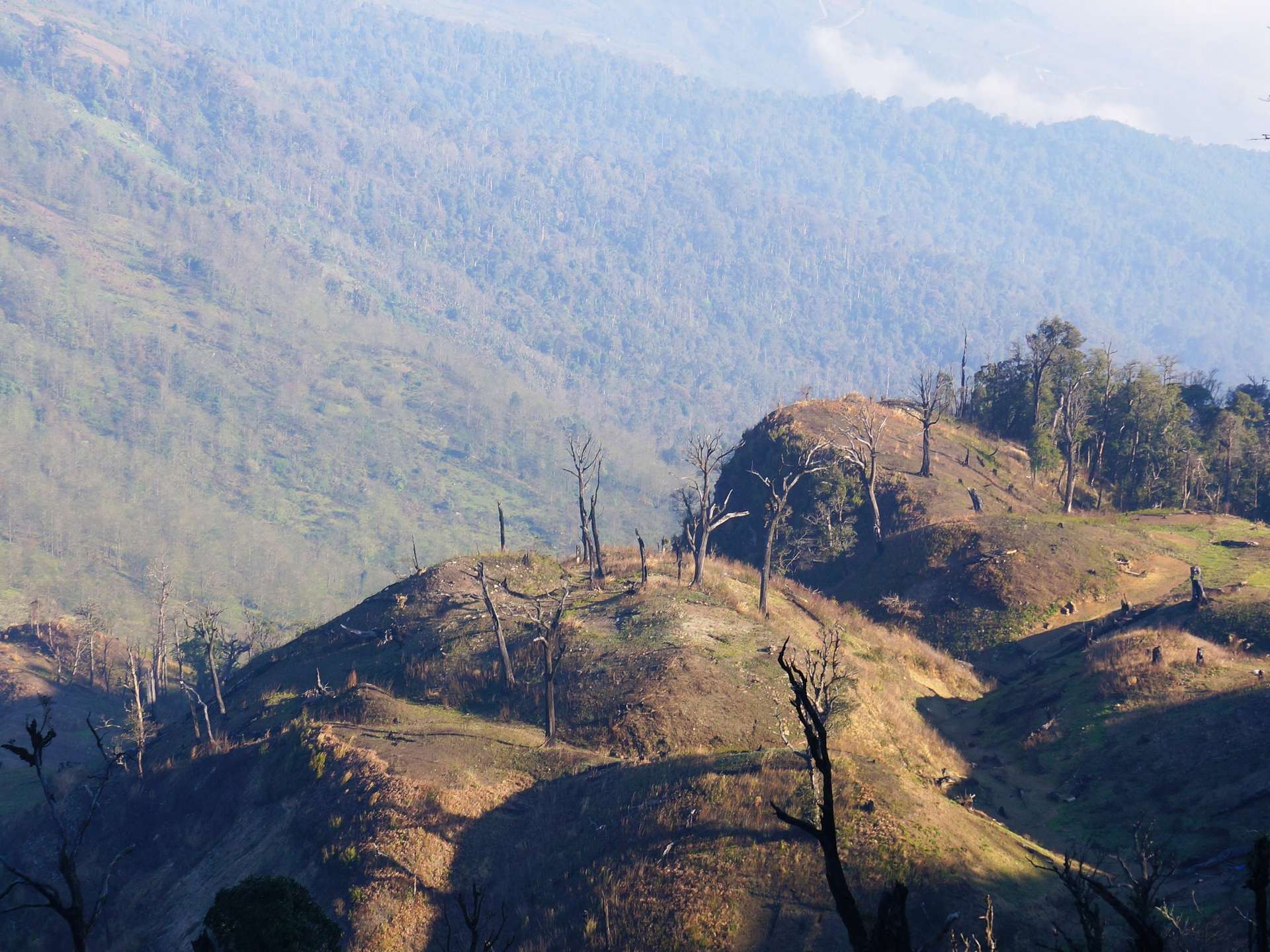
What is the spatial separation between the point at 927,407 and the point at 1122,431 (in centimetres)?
2182

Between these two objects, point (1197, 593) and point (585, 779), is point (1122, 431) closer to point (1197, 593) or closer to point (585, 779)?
point (1197, 593)

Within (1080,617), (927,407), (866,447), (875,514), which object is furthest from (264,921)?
(927,407)

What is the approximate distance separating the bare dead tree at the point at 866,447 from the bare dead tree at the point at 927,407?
3357mm

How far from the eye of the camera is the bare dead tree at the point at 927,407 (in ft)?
267

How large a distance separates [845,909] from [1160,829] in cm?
2719

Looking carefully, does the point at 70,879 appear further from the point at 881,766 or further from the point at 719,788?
the point at 881,766

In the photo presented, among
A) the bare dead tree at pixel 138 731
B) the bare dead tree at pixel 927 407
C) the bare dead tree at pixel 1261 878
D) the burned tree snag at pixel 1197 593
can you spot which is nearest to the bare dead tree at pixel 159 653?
the bare dead tree at pixel 138 731

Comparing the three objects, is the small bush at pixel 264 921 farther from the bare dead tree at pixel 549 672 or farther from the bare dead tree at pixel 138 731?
the bare dead tree at pixel 138 731

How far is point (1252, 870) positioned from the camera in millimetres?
12836

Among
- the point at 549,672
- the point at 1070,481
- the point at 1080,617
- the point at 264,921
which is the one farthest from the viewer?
the point at 1070,481

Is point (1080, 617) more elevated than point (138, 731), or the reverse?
point (1080, 617)

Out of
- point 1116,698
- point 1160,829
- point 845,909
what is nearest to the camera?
point 845,909

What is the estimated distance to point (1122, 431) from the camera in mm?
92438

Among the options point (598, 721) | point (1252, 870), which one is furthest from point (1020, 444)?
point (1252, 870)
